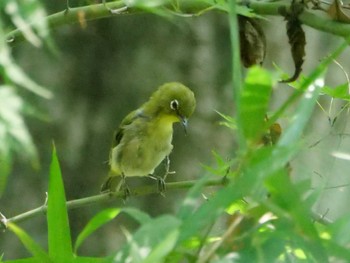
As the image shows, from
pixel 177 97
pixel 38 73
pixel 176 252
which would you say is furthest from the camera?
pixel 38 73

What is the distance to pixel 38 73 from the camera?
6.31 feet

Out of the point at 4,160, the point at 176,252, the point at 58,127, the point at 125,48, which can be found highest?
the point at 4,160

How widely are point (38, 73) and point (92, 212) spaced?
387 mm

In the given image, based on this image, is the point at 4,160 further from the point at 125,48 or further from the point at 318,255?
the point at 125,48

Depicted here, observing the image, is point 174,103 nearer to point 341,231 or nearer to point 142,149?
point 142,149

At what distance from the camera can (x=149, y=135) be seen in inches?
69.1

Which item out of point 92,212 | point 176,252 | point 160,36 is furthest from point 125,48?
point 176,252

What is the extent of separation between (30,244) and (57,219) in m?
0.08

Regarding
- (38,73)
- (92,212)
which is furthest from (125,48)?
(92,212)

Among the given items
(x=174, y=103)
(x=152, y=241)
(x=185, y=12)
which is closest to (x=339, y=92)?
(x=185, y=12)

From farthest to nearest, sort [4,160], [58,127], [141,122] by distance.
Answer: [58,127] < [141,122] < [4,160]

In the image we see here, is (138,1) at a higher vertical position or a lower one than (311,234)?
higher

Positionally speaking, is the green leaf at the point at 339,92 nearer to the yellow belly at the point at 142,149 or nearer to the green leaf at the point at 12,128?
the green leaf at the point at 12,128

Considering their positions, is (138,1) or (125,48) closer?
(138,1)
